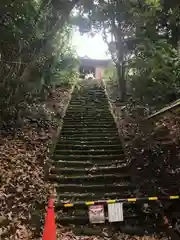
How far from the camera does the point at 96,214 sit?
5938 millimetres

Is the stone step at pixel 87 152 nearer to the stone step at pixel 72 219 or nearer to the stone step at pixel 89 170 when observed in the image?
the stone step at pixel 89 170

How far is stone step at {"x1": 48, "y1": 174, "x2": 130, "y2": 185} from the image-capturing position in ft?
25.6

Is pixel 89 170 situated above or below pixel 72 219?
above

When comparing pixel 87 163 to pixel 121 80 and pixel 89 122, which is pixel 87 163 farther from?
pixel 121 80

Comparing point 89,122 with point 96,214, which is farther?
point 89,122

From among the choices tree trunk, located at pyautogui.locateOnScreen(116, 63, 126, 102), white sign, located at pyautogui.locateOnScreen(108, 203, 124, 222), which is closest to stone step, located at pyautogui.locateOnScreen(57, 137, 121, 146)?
white sign, located at pyautogui.locateOnScreen(108, 203, 124, 222)

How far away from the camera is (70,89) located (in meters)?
18.5

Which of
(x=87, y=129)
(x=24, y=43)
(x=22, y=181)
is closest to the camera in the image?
(x=22, y=181)

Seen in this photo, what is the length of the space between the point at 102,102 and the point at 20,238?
10.9 metres

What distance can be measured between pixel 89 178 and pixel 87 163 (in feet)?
2.69

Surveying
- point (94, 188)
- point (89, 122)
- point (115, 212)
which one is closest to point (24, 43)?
point (89, 122)

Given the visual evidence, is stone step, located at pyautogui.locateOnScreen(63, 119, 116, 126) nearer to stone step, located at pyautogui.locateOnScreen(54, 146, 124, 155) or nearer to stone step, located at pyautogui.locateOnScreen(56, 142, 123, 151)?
stone step, located at pyautogui.locateOnScreen(56, 142, 123, 151)

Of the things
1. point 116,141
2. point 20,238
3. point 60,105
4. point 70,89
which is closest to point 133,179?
point 116,141

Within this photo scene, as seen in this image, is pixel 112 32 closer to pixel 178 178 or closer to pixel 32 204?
pixel 178 178
